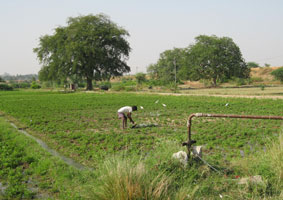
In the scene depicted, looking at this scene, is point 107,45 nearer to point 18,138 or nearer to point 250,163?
point 18,138

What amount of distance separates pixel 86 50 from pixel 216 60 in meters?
28.5

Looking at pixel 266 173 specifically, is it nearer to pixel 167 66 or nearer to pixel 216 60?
pixel 216 60

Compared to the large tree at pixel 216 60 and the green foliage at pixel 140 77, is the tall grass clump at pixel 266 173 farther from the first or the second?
the large tree at pixel 216 60

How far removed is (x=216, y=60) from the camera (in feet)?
187

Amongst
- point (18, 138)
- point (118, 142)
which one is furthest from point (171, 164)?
point (18, 138)

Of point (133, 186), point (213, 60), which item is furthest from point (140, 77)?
point (133, 186)

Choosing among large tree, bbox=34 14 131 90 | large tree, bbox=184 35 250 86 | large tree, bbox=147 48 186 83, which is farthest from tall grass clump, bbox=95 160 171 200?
large tree, bbox=147 48 186 83

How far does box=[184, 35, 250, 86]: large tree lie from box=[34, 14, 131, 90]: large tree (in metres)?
16.8

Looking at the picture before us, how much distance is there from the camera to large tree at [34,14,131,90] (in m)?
46.3

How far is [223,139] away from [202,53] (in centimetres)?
5061

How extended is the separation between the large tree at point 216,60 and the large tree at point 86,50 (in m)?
16.8

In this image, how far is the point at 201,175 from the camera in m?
5.02

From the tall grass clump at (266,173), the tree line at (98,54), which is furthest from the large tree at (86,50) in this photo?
the tall grass clump at (266,173)

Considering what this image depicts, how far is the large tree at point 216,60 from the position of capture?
57.1 m
